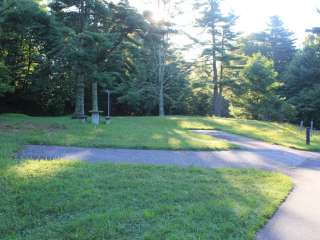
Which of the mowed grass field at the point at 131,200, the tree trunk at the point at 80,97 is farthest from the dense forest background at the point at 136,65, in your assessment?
the mowed grass field at the point at 131,200

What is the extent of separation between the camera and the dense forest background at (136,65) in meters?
17.0

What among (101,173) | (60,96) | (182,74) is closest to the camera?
(101,173)

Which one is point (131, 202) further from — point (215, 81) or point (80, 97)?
point (215, 81)

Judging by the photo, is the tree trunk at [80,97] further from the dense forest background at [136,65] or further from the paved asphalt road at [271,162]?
the paved asphalt road at [271,162]

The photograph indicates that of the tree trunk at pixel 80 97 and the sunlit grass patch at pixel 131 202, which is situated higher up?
the tree trunk at pixel 80 97

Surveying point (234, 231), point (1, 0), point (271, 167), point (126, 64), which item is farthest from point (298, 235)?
point (126, 64)

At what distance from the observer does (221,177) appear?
581cm

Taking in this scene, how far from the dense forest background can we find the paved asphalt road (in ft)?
31.0

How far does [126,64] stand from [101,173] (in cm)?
1642

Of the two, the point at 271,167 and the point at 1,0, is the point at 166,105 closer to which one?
the point at 1,0

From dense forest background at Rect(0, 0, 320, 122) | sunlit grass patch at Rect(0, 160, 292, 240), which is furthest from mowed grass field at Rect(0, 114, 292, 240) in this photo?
dense forest background at Rect(0, 0, 320, 122)

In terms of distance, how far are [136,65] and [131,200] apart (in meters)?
23.2

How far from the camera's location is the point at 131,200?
4.36 m

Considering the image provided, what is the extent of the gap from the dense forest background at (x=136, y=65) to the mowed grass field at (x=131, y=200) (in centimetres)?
1157
